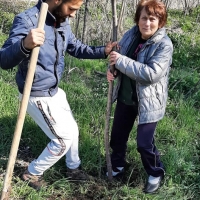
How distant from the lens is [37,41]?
188 cm

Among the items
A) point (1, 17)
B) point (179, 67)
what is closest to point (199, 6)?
point (179, 67)

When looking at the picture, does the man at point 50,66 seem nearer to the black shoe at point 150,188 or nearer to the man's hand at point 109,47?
the man's hand at point 109,47

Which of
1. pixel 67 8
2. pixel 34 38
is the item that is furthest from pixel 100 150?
pixel 34 38

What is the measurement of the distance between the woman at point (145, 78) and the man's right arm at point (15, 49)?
0.67 meters

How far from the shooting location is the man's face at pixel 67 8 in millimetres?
2223

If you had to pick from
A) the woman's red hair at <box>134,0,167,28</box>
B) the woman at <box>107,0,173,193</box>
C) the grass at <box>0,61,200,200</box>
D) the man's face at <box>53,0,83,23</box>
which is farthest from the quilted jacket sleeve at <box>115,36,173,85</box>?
the grass at <box>0,61,200,200</box>

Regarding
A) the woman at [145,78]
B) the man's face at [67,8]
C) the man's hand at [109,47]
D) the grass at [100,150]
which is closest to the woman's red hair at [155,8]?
the woman at [145,78]

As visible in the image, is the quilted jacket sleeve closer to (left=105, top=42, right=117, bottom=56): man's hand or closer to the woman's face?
the woman's face

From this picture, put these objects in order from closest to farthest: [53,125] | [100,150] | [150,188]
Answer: [53,125], [150,188], [100,150]

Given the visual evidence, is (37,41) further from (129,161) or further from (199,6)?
(199,6)

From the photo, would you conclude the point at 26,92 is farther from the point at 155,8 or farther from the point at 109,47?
the point at 155,8

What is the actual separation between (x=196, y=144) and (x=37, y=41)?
2166 mm

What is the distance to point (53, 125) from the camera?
8.43 ft

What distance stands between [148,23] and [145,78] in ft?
1.25
